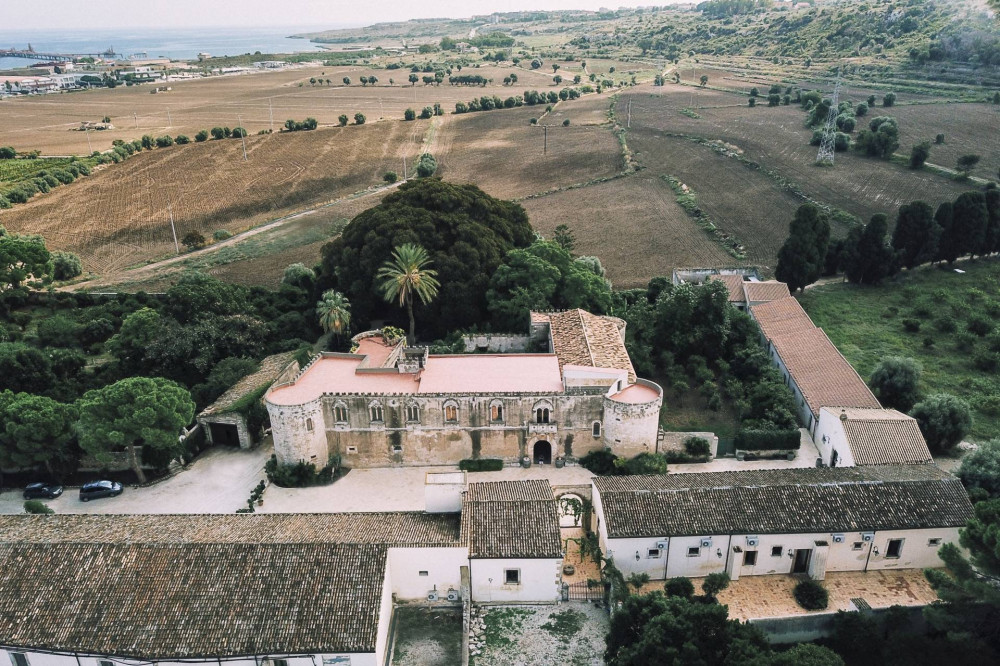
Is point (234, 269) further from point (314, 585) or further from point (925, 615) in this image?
point (925, 615)

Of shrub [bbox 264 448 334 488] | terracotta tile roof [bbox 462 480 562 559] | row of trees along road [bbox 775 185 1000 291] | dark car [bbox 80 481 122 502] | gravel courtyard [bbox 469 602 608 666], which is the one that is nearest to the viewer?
gravel courtyard [bbox 469 602 608 666]

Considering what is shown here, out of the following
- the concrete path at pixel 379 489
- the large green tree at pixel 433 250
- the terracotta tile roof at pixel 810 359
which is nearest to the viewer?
the concrete path at pixel 379 489

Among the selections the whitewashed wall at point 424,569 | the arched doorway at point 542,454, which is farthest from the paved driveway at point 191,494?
the arched doorway at point 542,454

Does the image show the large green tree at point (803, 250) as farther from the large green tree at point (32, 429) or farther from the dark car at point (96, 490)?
the large green tree at point (32, 429)

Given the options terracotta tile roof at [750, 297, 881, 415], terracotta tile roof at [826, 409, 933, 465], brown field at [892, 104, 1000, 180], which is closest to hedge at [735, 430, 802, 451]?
terracotta tile roof at [750, 297, 881, 415]

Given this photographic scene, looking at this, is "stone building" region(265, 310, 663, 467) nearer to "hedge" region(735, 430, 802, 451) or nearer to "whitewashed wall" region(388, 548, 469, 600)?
"hedge" region(735, 430, 802, 451)

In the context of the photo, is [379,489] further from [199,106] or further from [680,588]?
[199,106]
